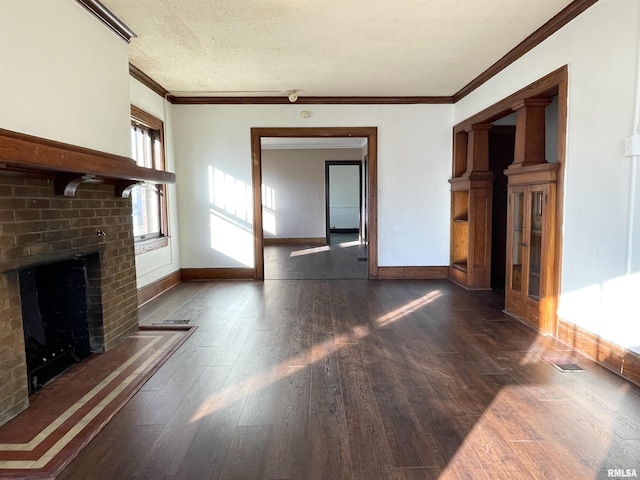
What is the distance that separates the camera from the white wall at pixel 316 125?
6.11m

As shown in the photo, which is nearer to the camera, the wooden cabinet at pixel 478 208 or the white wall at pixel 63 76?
the white wall at pixel 63 76

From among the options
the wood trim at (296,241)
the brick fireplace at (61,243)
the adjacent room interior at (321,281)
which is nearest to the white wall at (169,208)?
the adjacent room interior at (321,281)

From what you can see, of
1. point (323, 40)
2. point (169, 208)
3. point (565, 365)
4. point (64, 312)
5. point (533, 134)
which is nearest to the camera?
point (565, 365)

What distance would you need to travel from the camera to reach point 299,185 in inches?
448

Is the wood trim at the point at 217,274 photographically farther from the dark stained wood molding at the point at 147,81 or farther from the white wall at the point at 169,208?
the dark stained wood molding at the point at 147,81

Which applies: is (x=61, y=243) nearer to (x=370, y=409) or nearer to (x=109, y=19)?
(x=109, y=19)

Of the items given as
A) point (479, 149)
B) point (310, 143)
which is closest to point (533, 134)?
point (479, 149)

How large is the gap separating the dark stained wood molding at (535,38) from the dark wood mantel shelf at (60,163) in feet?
11.7

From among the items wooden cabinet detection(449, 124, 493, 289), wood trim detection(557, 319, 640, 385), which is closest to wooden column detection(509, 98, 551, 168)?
wooden cabinet detection(449, 124, 493, 289)

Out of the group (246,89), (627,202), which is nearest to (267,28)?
(246,89)

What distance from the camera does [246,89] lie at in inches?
219

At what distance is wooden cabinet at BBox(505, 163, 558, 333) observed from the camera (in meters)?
3.59

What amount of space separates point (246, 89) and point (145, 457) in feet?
15.7

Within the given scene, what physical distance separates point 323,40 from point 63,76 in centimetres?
225
